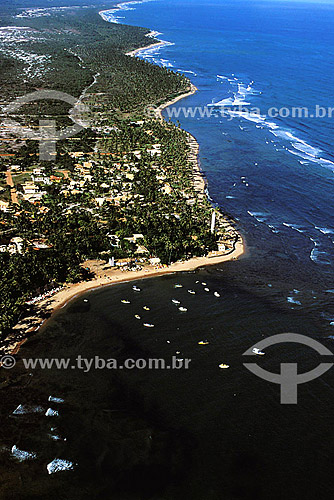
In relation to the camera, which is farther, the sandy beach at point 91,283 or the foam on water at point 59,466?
the sandy beach at point 91,283

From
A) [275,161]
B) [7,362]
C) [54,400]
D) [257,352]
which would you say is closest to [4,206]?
[7,362]

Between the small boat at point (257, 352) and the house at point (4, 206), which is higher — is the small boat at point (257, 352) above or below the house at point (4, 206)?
above

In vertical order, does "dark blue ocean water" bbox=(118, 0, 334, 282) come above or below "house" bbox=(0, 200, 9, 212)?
above

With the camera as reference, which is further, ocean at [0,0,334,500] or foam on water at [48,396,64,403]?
foam on water at [48,396,64,403]

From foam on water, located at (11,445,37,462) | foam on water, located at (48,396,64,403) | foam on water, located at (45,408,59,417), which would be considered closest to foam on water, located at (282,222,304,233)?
foam on water, located at (48,396,64,403)

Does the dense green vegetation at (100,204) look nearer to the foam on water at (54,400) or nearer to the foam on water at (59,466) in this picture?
the foam on water at (54,400)

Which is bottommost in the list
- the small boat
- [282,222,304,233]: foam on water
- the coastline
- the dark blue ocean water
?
the coastline

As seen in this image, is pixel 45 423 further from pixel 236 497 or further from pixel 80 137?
pixel 80 137

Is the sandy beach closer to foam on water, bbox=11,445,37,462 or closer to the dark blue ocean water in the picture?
the dark blue ocean water

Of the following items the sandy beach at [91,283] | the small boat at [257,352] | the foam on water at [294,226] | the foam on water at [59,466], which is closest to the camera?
the foam on water at [59,466]

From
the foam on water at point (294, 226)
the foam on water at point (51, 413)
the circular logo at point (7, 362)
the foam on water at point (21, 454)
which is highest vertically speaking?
the foam on water at point (294, 226)

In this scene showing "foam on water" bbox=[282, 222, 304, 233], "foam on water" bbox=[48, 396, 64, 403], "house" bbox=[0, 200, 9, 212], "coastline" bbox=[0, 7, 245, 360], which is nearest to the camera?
"foam on water" bbox=[48, 396, 64, 403]

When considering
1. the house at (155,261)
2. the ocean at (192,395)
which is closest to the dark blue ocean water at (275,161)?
the ocean at (192,395)
